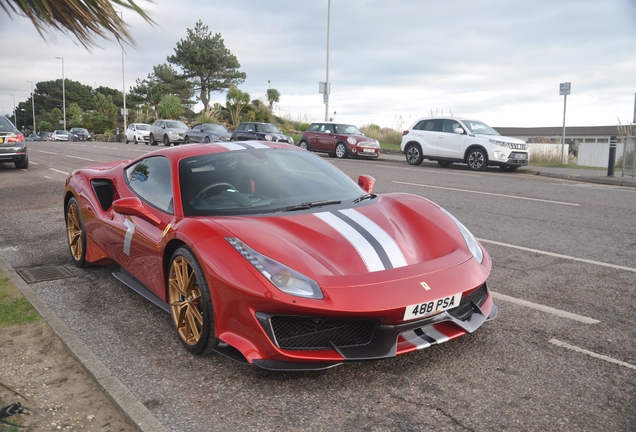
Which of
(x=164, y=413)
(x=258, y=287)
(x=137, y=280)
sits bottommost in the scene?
(x=164, y=413)

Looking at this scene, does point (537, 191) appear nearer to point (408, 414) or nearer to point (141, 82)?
point (408, 414)

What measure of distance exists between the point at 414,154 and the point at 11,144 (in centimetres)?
1256

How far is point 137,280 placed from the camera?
14.3ft

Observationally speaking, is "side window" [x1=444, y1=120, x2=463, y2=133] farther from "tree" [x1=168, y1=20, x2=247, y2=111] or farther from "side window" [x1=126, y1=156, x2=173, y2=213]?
"tree" [x1=168, y1=20, x2=247, y2=111]

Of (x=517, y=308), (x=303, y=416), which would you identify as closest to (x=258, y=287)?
(x=303, y=416)

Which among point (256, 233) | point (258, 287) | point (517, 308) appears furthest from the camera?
point (517, 308)

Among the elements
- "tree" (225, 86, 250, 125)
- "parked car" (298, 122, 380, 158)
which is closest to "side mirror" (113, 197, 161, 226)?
"parked car" (298, 122, 380, 158)

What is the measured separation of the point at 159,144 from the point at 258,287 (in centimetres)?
3455

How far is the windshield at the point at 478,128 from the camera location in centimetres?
1889

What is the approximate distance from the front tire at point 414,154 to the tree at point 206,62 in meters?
41.6

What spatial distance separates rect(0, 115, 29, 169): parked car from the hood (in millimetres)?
15419

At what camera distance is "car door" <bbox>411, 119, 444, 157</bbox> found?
19672mm

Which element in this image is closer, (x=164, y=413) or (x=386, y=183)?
(x=164, y=413)

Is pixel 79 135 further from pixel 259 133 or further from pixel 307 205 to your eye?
pixel 307 205
